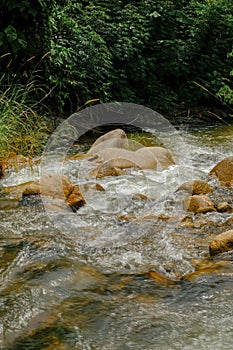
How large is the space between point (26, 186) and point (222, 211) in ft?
6.14

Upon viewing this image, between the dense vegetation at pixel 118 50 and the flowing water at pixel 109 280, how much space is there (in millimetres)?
3099

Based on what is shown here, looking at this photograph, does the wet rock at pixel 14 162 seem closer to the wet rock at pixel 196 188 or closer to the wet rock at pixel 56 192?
the wet rock at pixel 56 192

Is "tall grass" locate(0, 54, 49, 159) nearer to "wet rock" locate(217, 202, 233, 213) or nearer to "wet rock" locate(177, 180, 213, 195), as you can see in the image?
"wet rock" locate(177, 180, 213, 195)

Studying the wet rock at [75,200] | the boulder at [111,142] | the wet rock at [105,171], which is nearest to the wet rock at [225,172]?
the wet rock at [105,171]

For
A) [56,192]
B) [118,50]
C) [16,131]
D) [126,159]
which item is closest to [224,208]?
[56,192]

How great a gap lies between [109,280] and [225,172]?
2.80 metres

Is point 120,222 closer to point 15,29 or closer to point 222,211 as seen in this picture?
point 222,211

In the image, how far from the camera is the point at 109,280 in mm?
2729

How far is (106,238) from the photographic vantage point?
341cm

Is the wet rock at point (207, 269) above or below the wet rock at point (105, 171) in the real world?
above

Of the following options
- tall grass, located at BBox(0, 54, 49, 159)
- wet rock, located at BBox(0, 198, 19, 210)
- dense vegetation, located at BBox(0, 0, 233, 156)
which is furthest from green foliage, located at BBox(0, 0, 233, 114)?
wet rock, located at BBox(0, 198, 19, 210)

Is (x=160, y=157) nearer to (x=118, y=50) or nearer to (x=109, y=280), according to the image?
(x=109, y=280)

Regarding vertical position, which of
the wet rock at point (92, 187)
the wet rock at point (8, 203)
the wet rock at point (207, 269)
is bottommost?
the wet rock at point (92, 187)

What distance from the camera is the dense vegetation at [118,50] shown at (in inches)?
268
